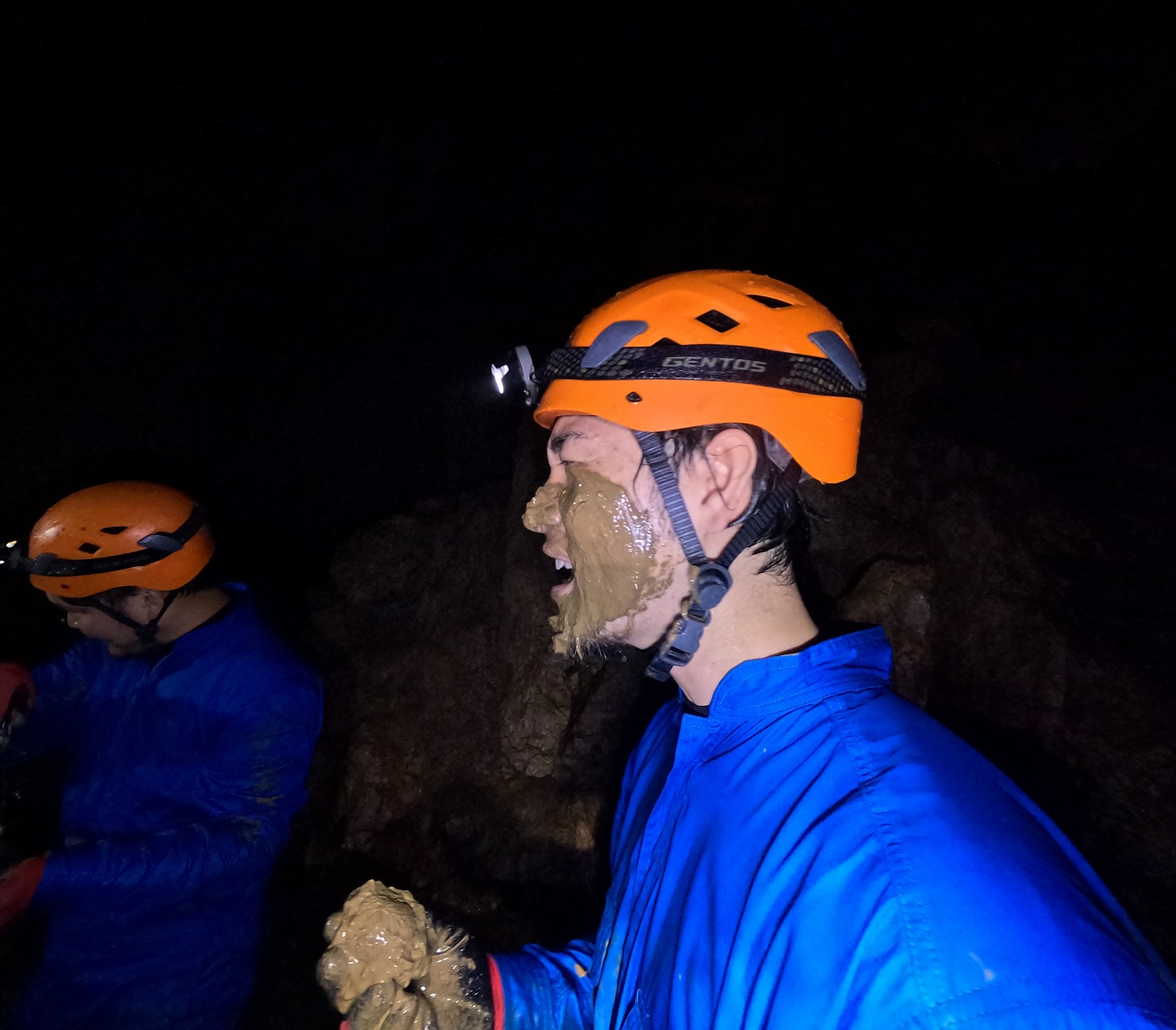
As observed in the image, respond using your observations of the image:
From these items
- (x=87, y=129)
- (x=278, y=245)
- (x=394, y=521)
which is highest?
(x=87, y=129)

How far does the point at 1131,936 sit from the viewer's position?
0.96 meters

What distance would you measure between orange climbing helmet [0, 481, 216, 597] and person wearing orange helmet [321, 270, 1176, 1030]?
2.45m

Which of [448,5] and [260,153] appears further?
[260,153]

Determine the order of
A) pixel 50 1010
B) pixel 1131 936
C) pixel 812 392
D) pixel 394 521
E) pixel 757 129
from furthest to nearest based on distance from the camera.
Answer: pixel 394 521
pixel 757 129
pixel 50 1010
pixel 812 392
pixel 1131 936

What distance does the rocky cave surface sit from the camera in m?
2.38

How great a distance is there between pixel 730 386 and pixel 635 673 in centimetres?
279

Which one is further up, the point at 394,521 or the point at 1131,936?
the point at 1131,936

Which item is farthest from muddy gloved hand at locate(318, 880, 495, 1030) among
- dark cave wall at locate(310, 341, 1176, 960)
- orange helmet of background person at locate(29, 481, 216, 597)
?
orange helmet of background person at locate(29, 481, 216, 597)

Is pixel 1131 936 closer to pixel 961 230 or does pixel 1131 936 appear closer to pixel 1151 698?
pixel 1151 698

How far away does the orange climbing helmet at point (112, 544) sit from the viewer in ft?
9.11

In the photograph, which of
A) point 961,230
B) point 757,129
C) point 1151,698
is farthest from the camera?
point 757,129

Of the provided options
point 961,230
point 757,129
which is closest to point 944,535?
point 961,230

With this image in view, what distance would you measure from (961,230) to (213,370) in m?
4.70

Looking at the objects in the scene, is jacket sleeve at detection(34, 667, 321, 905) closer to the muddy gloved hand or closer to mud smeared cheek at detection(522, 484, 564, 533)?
the muddy gloved hand
